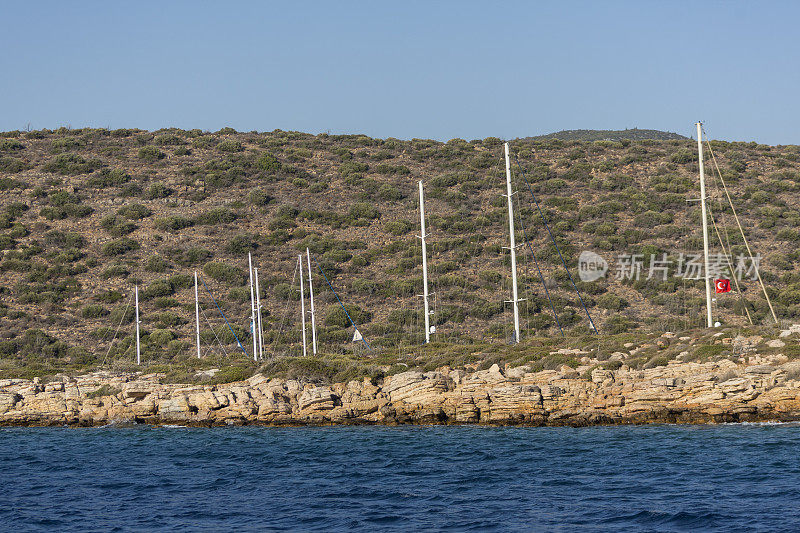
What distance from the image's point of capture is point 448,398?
27.7 metres

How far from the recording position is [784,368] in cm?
2441

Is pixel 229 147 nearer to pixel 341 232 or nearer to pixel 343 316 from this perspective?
pixel 341 232

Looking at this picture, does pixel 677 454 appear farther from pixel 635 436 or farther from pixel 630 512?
pixel 630 512

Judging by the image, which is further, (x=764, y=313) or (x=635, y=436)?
(x=764, y=313)

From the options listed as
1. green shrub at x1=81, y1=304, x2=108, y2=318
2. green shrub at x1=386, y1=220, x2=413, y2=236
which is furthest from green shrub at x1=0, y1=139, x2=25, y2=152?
green shrub at x1=386, y1=220, x2=413, y2=236

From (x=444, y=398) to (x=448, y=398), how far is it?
0.46 ft

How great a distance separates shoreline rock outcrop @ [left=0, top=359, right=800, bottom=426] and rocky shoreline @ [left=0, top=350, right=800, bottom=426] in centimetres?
3

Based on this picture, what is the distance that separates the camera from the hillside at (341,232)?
1861 inches

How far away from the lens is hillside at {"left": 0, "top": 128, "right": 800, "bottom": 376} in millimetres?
47281

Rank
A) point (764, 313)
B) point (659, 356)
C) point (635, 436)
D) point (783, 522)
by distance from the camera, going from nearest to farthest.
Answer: point (783, 522)
point (635, 436)
point (659, 356)
point (764, 313)

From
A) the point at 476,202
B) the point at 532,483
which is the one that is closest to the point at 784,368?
the point at 532,483

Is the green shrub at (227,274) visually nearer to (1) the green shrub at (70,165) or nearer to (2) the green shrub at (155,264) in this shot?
(2) the green shrub at (155,264)

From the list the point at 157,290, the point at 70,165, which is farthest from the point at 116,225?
the point at 70,165

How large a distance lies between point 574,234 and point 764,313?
17396mm
